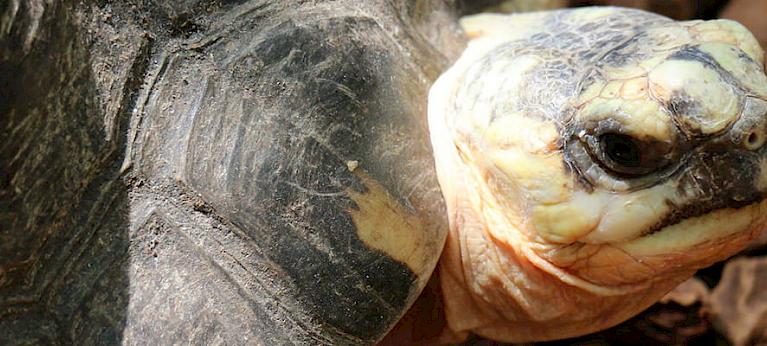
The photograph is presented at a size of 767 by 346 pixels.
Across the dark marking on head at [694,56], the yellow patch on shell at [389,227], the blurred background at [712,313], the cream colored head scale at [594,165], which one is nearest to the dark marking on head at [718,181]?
the cream colored head scale at [594,165]

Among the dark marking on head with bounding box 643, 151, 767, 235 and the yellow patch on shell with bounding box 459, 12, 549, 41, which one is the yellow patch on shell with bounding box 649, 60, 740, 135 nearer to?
the dark marking on head with bounding box 643, 151, 767, 235

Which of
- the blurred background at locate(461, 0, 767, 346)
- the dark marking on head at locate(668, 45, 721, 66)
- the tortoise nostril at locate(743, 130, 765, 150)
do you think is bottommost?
the blurred background at locate(461, 0, 767, 346)

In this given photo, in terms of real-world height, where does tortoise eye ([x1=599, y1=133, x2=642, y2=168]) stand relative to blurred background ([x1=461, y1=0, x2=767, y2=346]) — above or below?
Answer: above

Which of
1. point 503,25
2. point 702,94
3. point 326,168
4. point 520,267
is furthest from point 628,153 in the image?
point 503,25

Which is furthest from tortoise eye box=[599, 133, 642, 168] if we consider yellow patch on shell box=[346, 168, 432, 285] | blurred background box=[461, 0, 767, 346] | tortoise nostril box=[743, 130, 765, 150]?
blurred background box=[461, 0, 767, 346]

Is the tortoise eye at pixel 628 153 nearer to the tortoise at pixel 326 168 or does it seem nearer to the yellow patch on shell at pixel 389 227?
the tortoise at pixel 326 168

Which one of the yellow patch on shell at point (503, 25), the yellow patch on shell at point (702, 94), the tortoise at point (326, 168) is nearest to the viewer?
the tortoise at point (326, 168)
